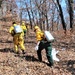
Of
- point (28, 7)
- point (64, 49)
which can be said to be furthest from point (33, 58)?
point (28, 7)

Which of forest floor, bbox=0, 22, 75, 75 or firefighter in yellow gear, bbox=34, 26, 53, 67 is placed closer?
forest floor, bbox=0, 22, 75, 75

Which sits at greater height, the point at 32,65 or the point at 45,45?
the point at 45,45

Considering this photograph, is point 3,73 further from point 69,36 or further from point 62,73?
point 69,36

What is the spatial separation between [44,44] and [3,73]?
2.38m

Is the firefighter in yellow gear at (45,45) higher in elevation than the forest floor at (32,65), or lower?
higher

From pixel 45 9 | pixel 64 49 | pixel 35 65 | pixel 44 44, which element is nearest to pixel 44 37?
pixel 44 44

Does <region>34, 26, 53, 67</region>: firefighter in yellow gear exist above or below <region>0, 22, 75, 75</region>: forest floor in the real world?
above

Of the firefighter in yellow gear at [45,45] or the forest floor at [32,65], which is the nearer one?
the forest floor at [32,65]

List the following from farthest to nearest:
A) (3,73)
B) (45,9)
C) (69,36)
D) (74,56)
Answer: (45,9), (69,36), (74,56), (3,73)

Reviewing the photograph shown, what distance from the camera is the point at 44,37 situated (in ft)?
40.0

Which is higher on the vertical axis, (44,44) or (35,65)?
(44,44)

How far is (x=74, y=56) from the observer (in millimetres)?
14609

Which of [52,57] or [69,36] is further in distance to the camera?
[69,36]

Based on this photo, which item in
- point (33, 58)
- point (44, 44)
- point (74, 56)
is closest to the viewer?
point (44, 44)
